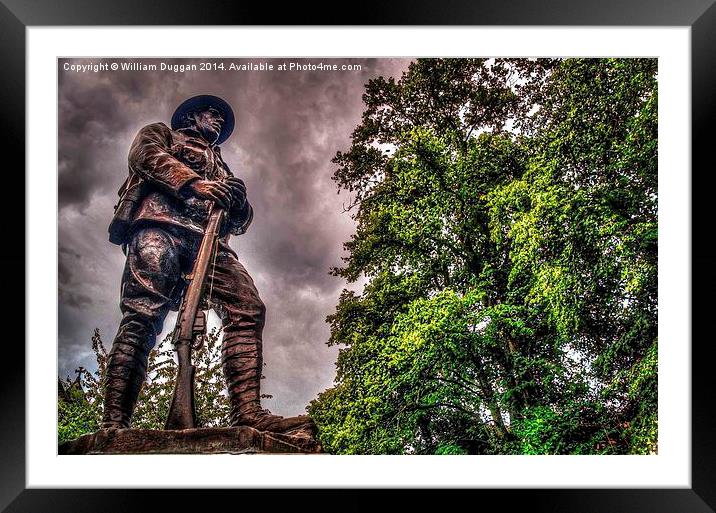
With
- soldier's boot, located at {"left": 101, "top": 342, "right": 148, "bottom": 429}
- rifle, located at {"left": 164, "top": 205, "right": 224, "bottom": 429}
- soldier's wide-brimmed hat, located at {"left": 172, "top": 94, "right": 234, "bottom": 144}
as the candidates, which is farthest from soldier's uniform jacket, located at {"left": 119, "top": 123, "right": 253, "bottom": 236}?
soldier's boot, located at {"left": 101, "top": 342, "right": 148, "bottom": 429}

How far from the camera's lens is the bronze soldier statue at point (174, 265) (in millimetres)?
6543

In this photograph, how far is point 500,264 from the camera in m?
7.83

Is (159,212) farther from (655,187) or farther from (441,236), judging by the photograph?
(655,187)

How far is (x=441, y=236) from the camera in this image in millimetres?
7836

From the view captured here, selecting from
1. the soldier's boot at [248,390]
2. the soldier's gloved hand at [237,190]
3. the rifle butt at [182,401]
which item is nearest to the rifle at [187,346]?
the rifle butt at [182,401]

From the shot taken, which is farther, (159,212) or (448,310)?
(448,310)

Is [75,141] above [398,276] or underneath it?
above

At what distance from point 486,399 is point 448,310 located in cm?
111

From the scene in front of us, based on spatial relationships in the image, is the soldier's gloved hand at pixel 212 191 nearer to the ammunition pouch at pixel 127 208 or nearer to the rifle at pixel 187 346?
the ammunition pouch at pixel 127 208

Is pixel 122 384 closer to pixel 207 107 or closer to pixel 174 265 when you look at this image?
pixel 174 265

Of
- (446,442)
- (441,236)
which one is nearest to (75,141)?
(441,236)

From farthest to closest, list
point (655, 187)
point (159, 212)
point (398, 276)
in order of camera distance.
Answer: point (398, 276) < point (655, 187) < point (159, 212)

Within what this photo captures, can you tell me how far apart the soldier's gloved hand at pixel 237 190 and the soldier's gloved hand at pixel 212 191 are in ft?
0.21
